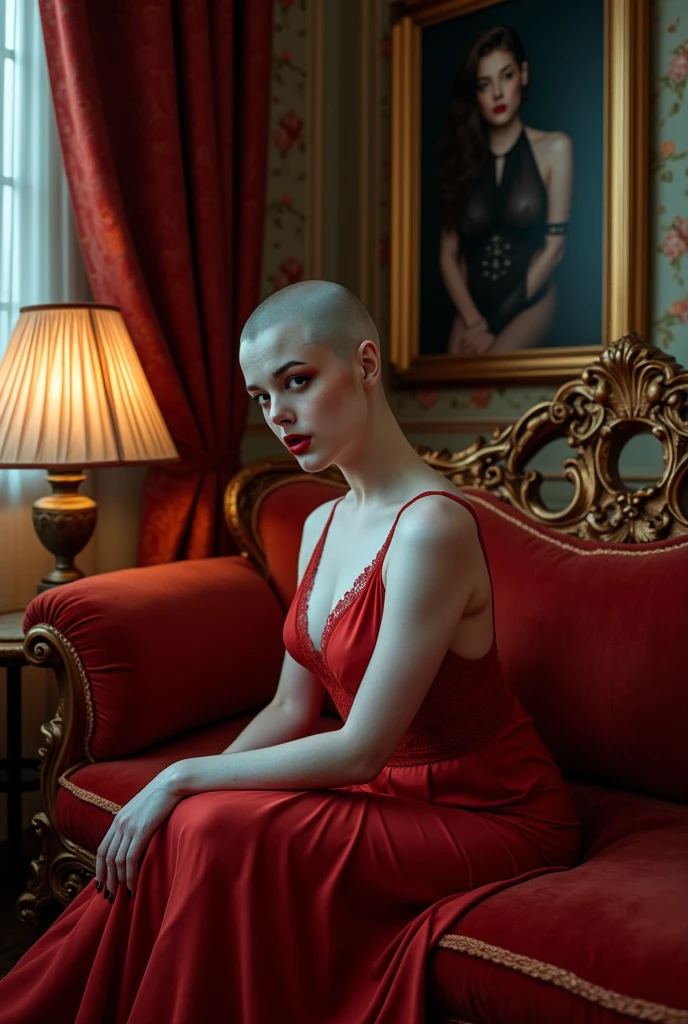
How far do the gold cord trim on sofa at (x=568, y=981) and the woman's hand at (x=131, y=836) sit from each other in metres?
0.43

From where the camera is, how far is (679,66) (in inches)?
101

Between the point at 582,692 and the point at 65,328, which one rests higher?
the point at 65,328

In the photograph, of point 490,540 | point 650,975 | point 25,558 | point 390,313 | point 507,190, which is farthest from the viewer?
point 390,313

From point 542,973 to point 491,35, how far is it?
2.57 meters

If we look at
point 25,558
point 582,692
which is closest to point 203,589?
point 25,558

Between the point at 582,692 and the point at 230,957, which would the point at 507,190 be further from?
the point at 230,957

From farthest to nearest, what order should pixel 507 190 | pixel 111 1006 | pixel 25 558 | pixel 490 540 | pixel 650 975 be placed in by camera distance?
pixel 507 190, pixel 25 558, pixel 490 540, pixel 111 1006, pixel 650 975

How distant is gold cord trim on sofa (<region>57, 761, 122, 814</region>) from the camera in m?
1.81

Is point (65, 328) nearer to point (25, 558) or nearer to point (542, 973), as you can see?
point (25, 558)

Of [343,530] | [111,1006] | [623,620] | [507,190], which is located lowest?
[111,1006]

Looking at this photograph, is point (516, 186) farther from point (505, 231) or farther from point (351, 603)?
point (351, 603)

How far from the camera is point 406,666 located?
139cm

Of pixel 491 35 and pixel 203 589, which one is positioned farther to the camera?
pixel 491 35

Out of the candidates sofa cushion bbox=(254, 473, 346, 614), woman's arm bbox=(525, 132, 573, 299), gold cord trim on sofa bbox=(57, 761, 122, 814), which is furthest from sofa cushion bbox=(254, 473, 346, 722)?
woman's arm bbox=(525, 132, 573, 299)
